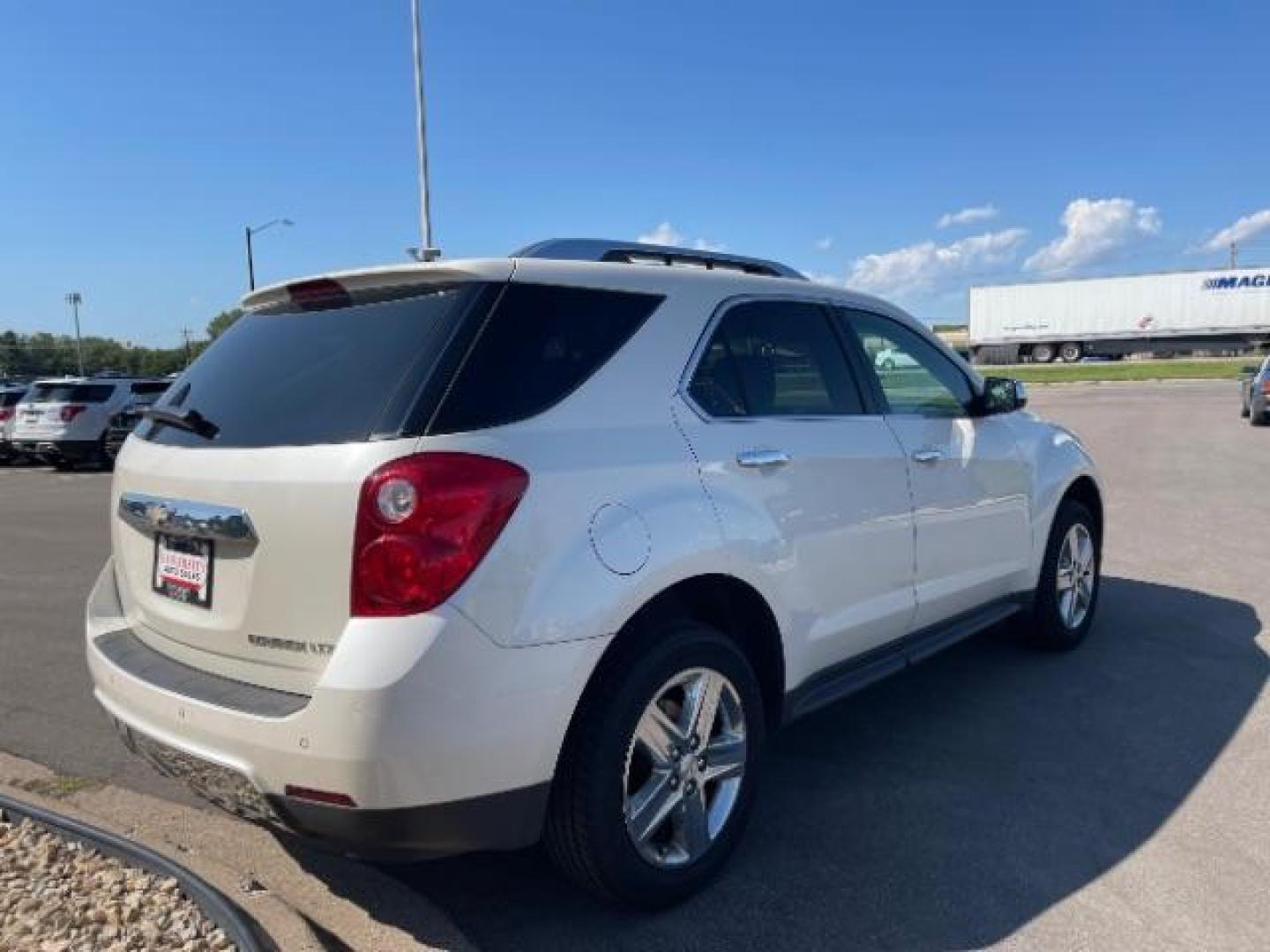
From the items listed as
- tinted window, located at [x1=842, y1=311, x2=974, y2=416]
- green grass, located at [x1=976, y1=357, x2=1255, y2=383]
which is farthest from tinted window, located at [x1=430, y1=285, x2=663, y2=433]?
green grass, located at [x1=976, y1=357, x2=1255, y2=383]

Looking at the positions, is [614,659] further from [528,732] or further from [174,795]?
[174,795]

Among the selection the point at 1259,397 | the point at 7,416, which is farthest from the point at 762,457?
the point at 7,416

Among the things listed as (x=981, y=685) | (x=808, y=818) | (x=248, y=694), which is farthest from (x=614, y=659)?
(x=981, y=685)

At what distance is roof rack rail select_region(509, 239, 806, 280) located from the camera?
3.47 metres

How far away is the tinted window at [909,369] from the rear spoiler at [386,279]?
1.72 meters

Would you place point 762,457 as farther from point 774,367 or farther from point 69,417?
point 69,417

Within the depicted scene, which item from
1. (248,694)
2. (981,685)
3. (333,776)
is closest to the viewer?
(333,776)

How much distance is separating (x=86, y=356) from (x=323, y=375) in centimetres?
11216

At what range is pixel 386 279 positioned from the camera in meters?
2.85

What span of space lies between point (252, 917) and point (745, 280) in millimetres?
2508

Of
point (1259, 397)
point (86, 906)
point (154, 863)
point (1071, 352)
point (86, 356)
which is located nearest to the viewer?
point (86, 906)

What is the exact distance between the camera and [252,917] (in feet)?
9.23

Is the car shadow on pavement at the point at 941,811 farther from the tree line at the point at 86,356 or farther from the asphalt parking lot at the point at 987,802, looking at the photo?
the tree line at the point at 86,356

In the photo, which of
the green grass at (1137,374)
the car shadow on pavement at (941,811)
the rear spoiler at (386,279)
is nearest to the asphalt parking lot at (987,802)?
the car shadow on pavement at (941,811)
